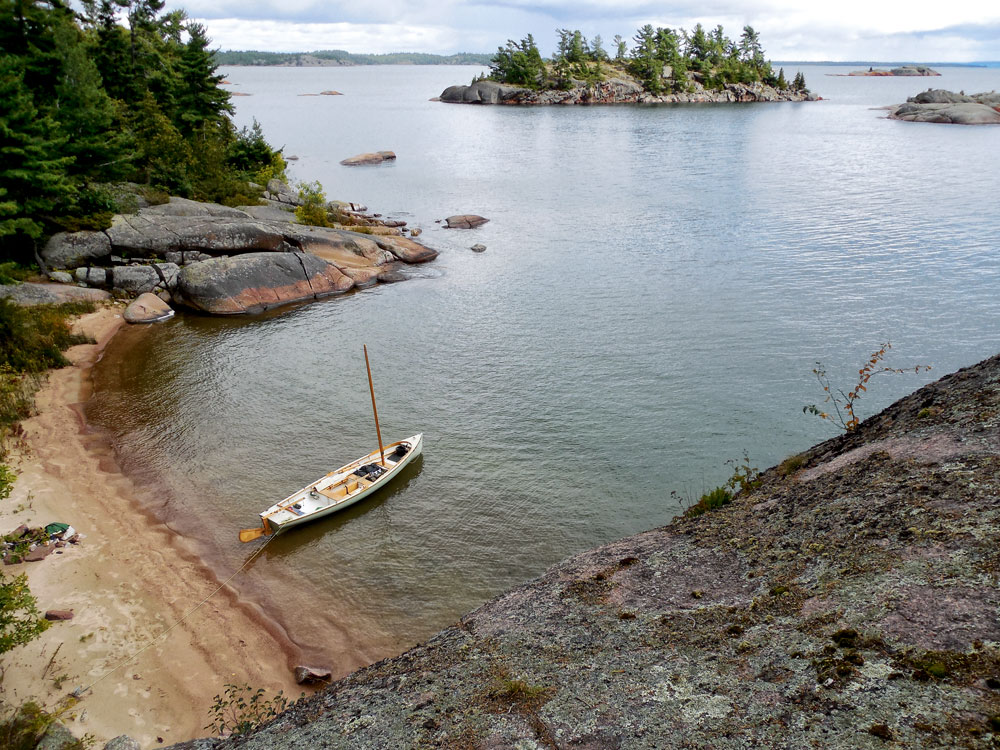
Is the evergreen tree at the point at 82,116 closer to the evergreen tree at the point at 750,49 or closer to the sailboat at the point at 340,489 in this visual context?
the sailboat at the point at 340,489

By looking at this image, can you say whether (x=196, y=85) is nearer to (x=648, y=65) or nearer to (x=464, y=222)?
(x=464, y=222)

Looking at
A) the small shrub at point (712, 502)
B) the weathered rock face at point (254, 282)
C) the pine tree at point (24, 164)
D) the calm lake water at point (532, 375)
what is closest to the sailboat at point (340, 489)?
the calm lake water at point (532, 375)

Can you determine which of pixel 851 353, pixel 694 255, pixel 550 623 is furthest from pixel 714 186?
pixel 550 623

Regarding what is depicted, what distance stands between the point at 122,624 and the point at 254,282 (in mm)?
27622

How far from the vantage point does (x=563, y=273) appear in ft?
150

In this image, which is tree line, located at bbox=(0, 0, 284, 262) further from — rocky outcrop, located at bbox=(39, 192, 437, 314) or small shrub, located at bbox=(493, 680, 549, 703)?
small shrub, located at bbox=(493, 680, 549, 703)

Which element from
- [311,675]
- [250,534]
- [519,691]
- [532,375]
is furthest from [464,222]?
[519,691]

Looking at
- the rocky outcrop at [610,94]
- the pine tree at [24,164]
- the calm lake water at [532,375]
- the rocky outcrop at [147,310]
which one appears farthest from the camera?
the rocky outcrop at [610,94]

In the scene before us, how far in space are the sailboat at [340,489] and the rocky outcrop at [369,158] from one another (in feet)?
243

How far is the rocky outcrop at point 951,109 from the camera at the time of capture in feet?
371

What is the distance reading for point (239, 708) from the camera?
587 inches

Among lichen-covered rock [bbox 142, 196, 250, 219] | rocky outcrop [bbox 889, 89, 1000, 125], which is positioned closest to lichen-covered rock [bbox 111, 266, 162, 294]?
lichen-covered rock [bbox 142, 196, 250, 219]

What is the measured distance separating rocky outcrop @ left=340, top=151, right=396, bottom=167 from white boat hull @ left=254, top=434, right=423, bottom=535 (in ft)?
244

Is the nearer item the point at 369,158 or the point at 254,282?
the point at 254,282
